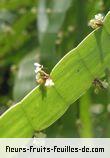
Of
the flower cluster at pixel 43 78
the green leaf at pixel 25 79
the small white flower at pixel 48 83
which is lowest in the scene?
the small white flower at pixel 48 83

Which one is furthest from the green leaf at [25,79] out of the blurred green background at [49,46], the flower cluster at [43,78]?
the flower cluster at [43,78]

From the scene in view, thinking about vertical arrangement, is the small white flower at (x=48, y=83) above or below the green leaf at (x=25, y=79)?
below

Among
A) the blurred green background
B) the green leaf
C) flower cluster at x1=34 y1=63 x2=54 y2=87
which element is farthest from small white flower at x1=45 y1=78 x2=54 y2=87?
the green leaf

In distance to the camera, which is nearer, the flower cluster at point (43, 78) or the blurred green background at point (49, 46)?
the flower cluster at point (43, 78)

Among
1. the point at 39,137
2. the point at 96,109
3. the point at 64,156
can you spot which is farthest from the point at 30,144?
the point at 96,109

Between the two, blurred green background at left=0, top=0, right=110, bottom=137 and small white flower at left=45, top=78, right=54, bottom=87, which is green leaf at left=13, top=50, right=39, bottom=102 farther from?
small white flower at left=45, top=78, right=54, bottom=87

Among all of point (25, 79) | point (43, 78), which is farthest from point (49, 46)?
point (43, 78)

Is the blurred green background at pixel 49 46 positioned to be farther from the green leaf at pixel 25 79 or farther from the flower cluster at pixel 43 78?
the flower cluster at pixel 43 78

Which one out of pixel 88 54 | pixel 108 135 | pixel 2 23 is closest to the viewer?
pixel 88 54

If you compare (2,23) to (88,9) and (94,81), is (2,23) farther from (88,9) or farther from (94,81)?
(94,81)
